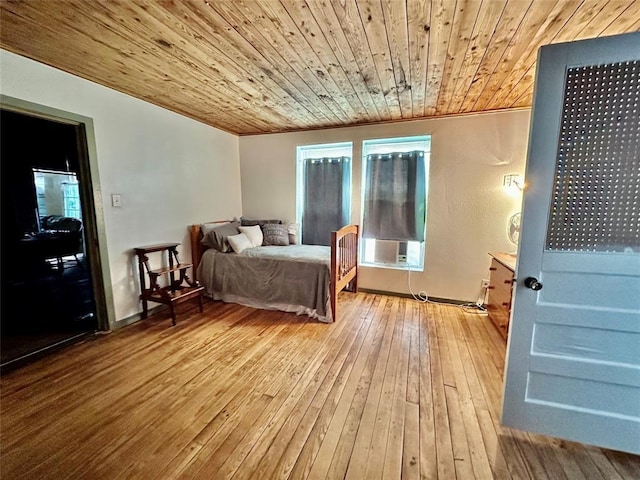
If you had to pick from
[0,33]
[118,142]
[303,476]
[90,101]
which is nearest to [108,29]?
[0,33]

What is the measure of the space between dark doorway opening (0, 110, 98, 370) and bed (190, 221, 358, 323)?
4.03ft

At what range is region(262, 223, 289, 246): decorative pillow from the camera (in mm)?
3854

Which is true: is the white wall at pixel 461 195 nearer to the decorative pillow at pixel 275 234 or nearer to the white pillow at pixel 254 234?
the decorative pillow at pixel 275 234

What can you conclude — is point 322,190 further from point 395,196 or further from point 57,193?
point 57,193

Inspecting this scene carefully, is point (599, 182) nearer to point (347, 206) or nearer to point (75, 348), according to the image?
point (347, 206)

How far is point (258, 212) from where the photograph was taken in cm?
440

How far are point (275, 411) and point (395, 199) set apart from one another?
9.37 ft

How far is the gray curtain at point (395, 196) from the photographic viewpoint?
3.51 metres

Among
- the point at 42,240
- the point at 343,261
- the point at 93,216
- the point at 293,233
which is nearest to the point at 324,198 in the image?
the point at 293,233

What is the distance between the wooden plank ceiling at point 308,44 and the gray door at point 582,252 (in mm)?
611

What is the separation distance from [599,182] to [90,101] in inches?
145

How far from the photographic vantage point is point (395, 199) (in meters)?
3.62

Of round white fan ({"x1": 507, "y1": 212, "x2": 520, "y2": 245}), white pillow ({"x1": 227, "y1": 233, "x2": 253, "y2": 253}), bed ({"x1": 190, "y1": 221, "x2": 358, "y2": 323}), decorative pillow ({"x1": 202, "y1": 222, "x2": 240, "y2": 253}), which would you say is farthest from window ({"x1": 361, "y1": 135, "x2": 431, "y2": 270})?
decorative pillow ({"x1": 202, "y1": 222, "x2": 240, "y2": 253})

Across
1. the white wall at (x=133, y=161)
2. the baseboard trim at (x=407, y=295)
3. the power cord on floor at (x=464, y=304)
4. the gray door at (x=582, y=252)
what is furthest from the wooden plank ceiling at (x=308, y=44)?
the baseboard trim at (x=407, y=295)
